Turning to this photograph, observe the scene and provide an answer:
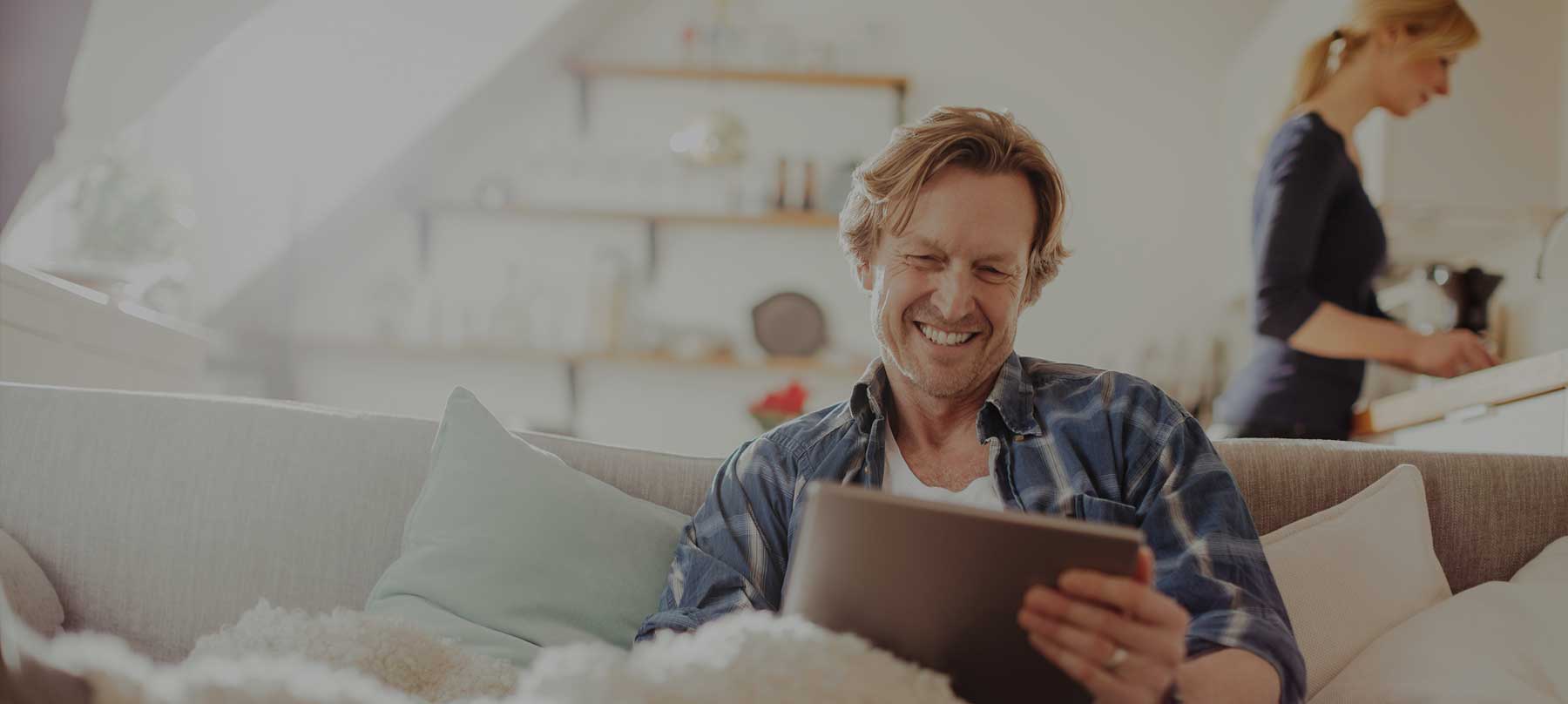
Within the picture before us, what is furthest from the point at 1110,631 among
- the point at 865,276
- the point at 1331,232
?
the point at 1331,232

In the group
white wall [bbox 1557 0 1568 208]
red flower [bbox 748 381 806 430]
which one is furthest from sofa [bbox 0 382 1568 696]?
white wall [bbox 1557 0 1568 208]

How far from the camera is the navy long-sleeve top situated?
2107mm

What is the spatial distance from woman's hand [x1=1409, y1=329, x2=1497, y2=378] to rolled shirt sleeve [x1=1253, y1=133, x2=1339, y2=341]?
Result: 19 cm

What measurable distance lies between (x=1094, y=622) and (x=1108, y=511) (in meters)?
0.38

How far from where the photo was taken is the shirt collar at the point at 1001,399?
137 centimetres

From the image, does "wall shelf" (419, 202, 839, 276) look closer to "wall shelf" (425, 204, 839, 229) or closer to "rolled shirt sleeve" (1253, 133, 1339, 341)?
A: "wall shelf" (425, 204, 839, 229)

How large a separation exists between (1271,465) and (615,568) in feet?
2.60

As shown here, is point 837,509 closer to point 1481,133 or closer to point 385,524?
point 385,524

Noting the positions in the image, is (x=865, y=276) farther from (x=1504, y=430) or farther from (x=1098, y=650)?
(x=1504, y=430)

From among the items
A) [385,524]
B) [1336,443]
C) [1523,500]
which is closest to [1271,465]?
[1336,443]

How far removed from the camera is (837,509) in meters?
0.89

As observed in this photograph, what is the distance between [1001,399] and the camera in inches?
54.2

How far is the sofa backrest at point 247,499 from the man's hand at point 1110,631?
0.69 m

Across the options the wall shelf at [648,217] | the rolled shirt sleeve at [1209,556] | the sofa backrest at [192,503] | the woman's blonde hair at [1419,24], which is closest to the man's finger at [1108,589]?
the rolled shirt sleeve at [1209,556]
